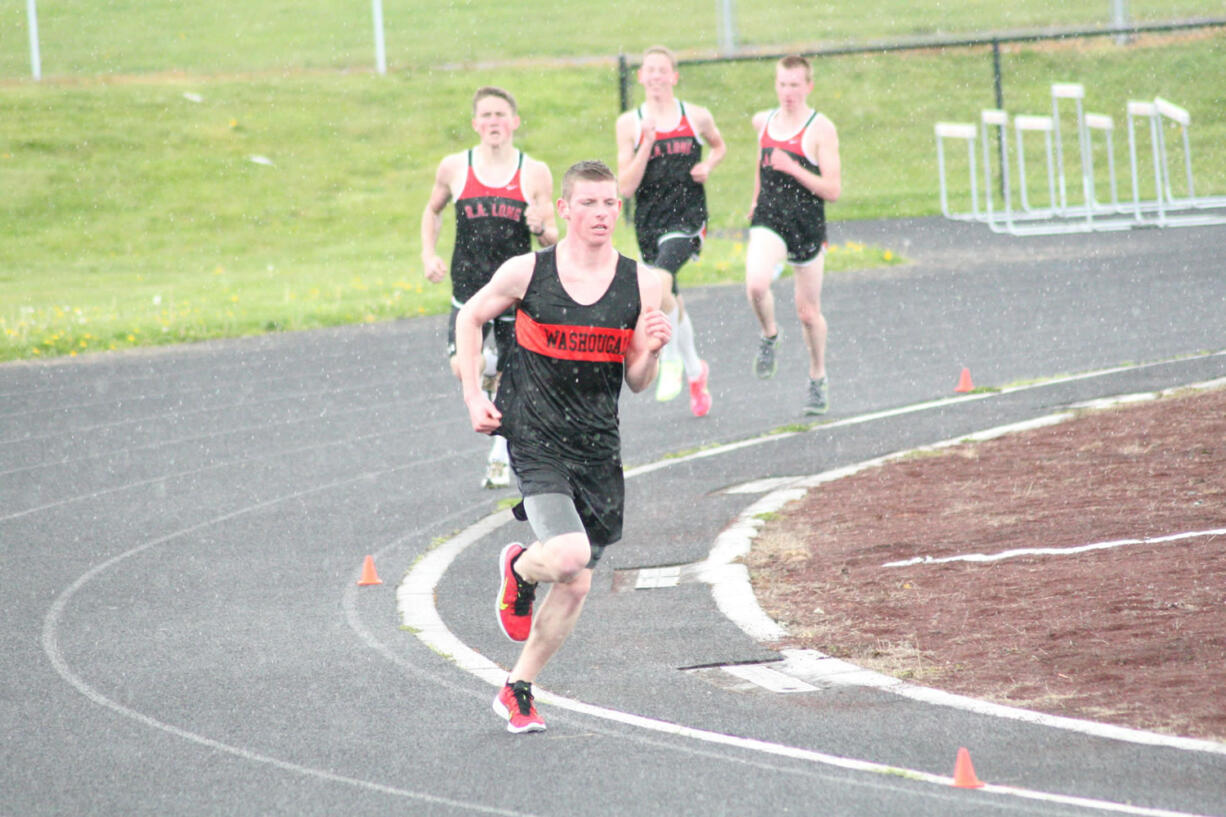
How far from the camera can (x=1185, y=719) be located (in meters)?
5.46

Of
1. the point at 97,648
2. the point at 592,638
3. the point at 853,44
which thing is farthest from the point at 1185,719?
the point at 853,44

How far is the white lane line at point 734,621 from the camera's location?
16.9 feet

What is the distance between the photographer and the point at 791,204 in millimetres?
11812

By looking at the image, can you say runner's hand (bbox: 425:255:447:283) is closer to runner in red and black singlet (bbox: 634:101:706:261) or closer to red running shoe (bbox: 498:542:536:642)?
runner in red and black singlet (bbox: 634:101:706:261)

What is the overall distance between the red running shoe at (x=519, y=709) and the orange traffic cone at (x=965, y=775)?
1.46 m

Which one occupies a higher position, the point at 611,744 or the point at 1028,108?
the point at 1028,108

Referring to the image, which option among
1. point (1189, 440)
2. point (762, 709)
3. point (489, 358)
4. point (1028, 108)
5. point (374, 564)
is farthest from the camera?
point (1028, 108)

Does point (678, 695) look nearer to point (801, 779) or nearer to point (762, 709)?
point (762, 709)

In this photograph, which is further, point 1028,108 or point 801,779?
point 1028,108

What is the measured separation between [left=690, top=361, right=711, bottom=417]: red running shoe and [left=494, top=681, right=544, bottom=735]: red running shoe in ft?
23.8

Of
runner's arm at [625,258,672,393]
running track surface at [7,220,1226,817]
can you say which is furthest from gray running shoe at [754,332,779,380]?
runner's arm at [625,258,672,393]

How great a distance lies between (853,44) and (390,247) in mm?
16042

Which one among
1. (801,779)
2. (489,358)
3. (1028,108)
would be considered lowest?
(801,779)

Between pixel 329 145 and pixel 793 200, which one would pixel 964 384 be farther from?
pixel 329 145
